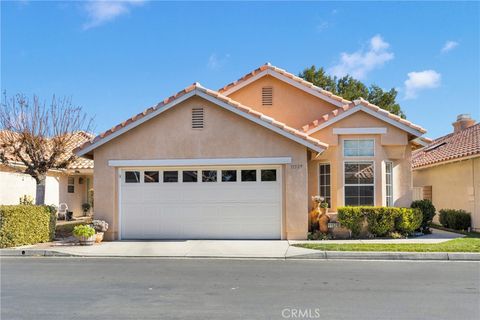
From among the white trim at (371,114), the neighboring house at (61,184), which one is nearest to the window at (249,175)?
the white trim at (371,114)

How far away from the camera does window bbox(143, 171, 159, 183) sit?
15164 millimetres

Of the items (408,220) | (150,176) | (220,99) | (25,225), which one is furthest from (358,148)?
(25,225)

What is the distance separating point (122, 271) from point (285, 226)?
6280mm

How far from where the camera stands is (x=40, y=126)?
1588 centimetres

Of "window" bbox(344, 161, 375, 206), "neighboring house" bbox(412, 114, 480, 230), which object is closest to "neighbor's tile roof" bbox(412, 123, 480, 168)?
"neighboring house" bbox(412, 114, 480, 230)

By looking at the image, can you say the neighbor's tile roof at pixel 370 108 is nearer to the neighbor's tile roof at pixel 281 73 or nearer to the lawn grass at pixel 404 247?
the neighbor's tile roof at pixel 281 73

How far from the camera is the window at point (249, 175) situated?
14867 mm

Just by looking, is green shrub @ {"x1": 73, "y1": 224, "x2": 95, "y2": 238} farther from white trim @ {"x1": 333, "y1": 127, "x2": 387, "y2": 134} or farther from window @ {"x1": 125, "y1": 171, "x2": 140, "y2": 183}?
white trim @ {"x1": 333, "y1": 127, "x2": 387, "y2": 134}

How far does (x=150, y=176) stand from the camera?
598 inches

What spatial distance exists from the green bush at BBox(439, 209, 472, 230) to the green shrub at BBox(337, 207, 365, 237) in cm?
603

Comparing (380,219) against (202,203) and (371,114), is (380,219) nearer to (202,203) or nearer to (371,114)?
(371,114)

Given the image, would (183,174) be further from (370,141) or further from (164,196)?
(370,141)

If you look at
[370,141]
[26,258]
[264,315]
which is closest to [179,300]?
[264,315]

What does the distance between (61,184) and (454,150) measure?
20.1m
